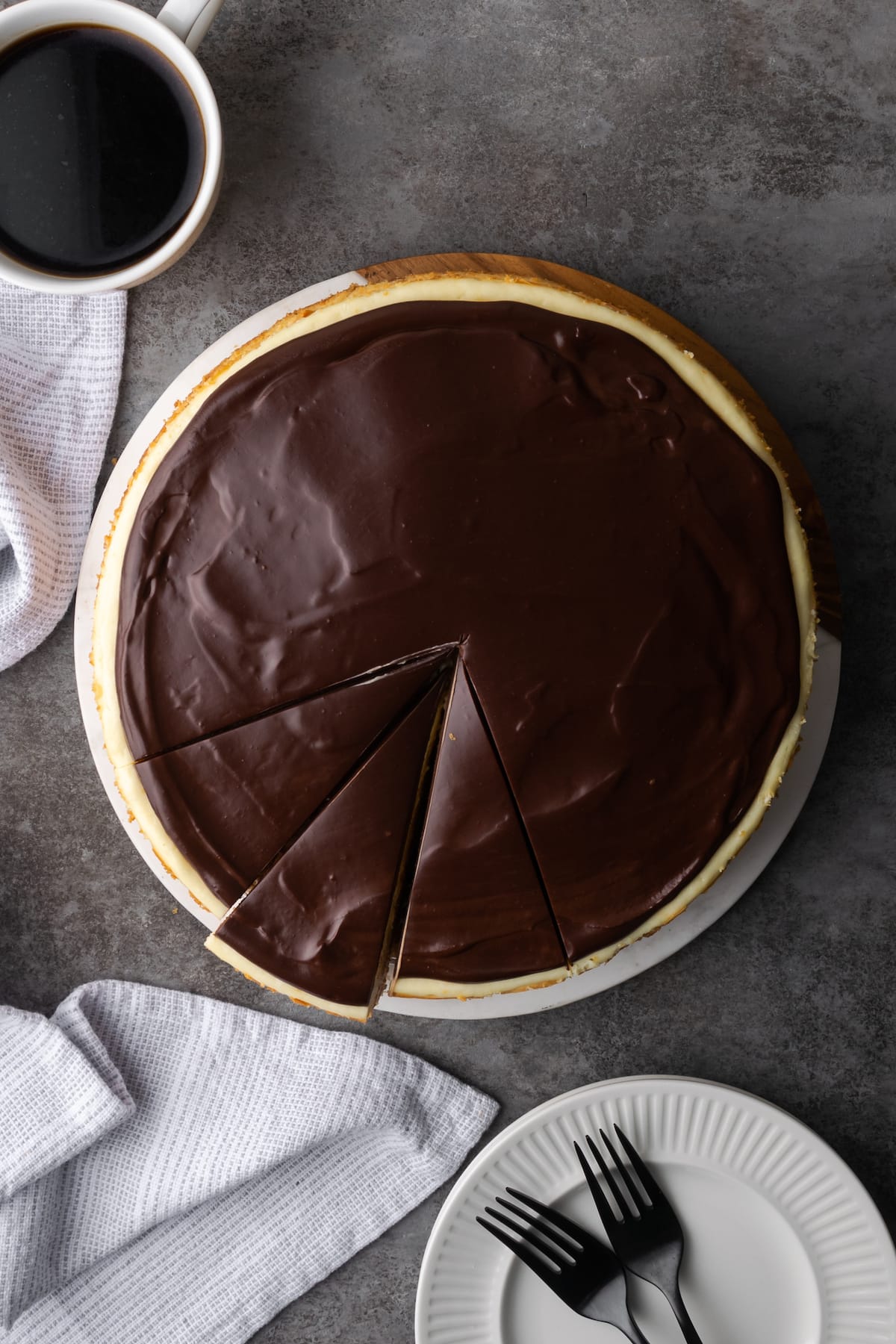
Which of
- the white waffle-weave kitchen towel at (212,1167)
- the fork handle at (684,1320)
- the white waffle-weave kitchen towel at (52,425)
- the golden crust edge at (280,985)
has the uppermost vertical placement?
the white waffle-weave kitchen towel at (52,425)

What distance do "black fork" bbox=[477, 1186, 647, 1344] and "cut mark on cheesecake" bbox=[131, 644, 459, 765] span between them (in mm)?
1300

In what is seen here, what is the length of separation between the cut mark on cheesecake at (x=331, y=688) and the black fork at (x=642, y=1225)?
1.24 meters

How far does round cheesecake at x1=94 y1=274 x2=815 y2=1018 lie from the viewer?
6.69 ft

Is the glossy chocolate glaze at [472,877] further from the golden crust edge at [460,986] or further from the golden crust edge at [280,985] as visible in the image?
the golden crust edge at [280,985]

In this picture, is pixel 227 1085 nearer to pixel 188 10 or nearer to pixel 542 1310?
pixel 542 1310

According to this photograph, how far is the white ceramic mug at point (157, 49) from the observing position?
228 centimetres

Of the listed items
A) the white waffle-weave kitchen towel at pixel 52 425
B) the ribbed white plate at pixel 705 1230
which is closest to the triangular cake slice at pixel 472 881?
the ribbed white plate at pixel 705 1230

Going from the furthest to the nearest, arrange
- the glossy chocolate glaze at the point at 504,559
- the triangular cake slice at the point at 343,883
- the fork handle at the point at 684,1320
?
the fork handle at the point at 684,1320 → the triangular cake slice at the point at 343,883 → the glossy chocolate glaze at the point at 504,559

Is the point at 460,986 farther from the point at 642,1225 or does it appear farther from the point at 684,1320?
the point at 684,1320

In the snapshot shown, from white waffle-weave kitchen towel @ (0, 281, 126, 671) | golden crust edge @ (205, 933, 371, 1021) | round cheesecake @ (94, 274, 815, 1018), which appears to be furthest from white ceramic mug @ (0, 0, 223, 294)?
golden crust edge @ (205, 933, 371, 1021)

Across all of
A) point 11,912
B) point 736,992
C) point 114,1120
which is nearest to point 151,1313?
point 114,1120

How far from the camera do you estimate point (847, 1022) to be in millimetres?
2695

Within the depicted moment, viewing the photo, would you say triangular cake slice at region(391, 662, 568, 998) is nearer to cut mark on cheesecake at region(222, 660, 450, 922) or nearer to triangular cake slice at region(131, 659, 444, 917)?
cut mark on cheesecake at region(222, 660, 450, 922)

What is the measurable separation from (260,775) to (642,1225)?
1477 mm
